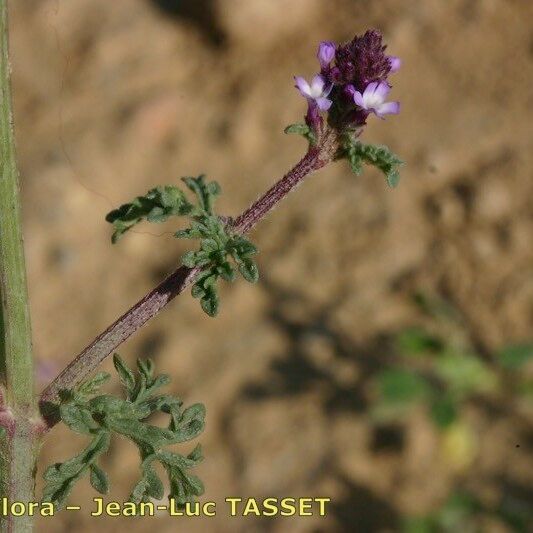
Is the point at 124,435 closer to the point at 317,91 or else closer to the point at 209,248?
the point at 209,248

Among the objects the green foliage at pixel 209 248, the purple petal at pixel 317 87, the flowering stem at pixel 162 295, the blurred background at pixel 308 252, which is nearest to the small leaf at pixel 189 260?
the green foliage at pixel 209 248

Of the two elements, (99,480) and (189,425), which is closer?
(99,480)

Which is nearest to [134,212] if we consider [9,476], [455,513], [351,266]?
[9,476]

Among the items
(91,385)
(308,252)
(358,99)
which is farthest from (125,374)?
(308,252)

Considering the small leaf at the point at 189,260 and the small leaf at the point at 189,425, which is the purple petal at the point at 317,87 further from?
the small leaf at the point at 189,425

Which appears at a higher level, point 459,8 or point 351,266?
point 459,8

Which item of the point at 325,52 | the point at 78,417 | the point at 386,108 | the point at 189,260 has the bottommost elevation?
the point at 78,417

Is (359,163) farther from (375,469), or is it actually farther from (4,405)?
(375,469)

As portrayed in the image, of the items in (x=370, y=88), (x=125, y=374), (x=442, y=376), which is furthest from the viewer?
(x=442, y=376)
